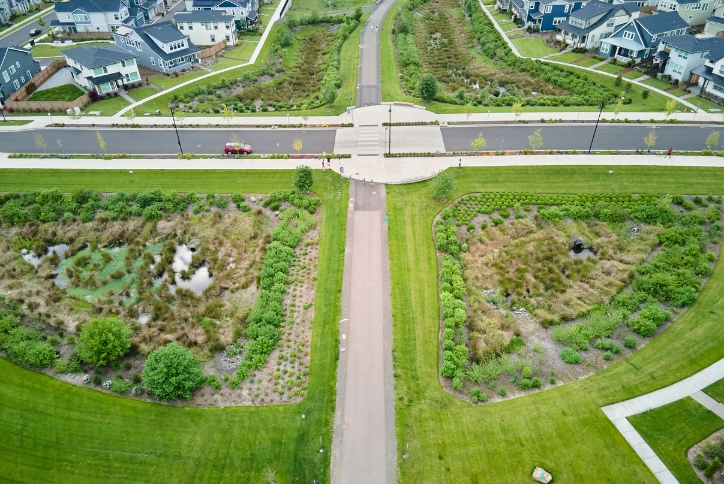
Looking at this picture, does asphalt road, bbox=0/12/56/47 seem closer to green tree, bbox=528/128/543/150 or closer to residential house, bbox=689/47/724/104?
green tree, bbox=528/128/543/150

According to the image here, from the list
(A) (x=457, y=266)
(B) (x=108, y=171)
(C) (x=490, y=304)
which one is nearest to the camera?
(C) (x=490, y=304)

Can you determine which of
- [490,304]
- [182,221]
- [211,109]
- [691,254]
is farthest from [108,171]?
[691,254]

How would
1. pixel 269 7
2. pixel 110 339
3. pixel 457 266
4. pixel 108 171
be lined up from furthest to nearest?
1. pixel 269 7
2. pixel 108 171
3. pixel 457 266
4. pixel 110 339

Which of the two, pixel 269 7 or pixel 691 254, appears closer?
pixel 691 254

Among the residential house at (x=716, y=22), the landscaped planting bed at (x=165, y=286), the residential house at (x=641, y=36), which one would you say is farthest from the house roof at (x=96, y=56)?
the residential house at (x=716, y=22)

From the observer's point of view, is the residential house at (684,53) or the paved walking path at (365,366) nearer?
the paved walking path at (365,366)

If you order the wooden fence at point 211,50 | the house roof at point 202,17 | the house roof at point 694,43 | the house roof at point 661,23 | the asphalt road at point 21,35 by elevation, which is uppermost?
the house roof at point 202,17

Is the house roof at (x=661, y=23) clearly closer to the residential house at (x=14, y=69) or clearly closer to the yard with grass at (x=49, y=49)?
A: the residential house at (x=14, y=69)

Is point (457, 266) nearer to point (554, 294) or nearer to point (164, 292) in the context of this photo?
point (554, 294)
